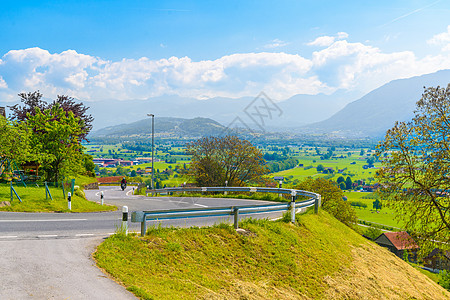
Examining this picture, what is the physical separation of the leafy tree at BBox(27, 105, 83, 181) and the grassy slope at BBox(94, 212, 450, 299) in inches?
710

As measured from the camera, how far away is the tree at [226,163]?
146ft

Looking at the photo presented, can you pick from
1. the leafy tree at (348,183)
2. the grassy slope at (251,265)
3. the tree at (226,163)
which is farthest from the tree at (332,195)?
the leafy tree at (348,183)

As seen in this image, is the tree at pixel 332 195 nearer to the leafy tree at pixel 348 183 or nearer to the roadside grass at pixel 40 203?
the roadside grass at pixel 40 203

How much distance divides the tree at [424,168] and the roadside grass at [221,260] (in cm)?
986

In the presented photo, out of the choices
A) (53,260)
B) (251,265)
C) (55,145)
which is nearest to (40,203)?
(55,145)

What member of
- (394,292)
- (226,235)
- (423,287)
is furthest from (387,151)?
(226,235)

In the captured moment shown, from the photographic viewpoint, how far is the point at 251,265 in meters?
9.77

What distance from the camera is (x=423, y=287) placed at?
45.1 feet

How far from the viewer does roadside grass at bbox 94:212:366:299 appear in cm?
776

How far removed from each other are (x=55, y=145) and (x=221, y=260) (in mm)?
20387

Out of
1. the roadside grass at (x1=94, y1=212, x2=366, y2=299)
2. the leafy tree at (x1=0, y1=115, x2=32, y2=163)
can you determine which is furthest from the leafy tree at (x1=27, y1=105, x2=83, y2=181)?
the roadside grass at (x1=94, y1=212, x2=366, y2=299)

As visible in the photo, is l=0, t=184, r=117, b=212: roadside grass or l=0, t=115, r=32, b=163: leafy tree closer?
l=0, t=184, r=117, b=212: roadside grass

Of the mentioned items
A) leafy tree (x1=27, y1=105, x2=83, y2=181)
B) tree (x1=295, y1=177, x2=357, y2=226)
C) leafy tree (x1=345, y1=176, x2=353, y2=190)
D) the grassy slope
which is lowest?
leafy tree (x1=345, y1=176, x2=353, y2=190)

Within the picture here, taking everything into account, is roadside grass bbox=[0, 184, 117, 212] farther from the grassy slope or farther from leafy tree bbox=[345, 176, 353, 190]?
leafy tree bbox=[345, 176, 353, 190]
